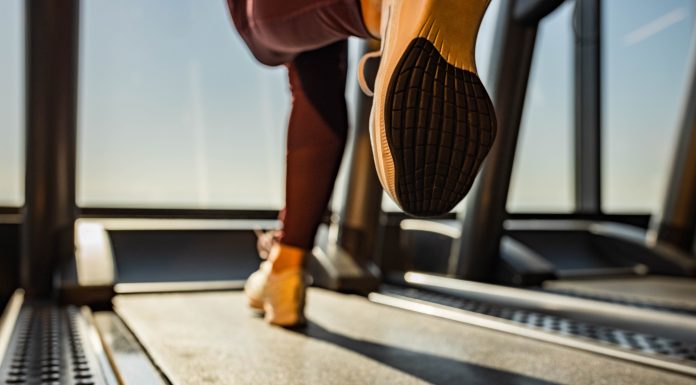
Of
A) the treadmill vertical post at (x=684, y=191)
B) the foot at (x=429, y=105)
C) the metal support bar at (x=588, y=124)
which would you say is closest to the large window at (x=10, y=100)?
the foot at (x=429, y=105)

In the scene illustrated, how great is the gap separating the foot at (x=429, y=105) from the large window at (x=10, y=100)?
174 cm

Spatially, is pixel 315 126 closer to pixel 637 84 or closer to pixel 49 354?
pixel 49 354

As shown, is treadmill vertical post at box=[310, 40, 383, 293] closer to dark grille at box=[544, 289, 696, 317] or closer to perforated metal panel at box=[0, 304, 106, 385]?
dark grille at box=[544, 289, 696, 317]

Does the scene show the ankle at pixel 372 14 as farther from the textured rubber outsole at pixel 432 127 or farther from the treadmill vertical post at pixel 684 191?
the treadmill vertical post at pixel 684 191

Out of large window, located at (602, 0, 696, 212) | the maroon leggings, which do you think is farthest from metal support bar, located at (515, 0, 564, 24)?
large window, located at (602, 0, 696, 212)

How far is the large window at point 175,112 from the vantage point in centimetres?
235

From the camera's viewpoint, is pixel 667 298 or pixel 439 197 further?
pixel 667 298

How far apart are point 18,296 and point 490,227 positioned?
1472mm

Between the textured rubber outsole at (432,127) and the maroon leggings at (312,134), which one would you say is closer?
the textured rubber outsole at (432,127)

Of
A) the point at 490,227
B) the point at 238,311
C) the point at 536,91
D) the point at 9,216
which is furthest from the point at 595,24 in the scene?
the point at 9,216

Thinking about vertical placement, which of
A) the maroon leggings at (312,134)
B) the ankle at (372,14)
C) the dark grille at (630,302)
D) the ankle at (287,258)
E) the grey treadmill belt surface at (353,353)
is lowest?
the dark grille at (630,302)

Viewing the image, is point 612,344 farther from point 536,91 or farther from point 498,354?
point 536,91

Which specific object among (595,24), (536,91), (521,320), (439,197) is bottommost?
(521,320)

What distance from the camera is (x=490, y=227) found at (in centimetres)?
217
